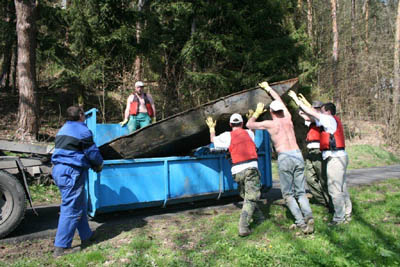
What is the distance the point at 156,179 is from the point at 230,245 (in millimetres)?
1786

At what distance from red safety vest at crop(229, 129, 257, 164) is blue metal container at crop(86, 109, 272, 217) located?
119cm

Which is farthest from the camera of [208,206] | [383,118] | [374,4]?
[374,4]

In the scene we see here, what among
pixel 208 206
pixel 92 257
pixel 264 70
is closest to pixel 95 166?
pixel 92 257

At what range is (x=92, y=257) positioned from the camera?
11.8ft

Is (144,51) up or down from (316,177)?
up

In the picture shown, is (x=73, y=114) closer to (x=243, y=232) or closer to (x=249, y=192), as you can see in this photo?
(x=249, y=192)

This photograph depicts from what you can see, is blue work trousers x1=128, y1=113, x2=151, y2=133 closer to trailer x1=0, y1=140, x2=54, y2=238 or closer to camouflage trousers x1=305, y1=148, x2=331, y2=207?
trailer x1=0, y1=140, x2=54, y2=238

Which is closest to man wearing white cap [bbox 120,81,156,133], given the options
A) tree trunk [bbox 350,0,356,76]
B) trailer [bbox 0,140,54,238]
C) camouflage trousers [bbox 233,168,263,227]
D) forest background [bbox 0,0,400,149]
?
trailer [bbox 0,140,54,238]

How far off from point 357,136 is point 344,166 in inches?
666

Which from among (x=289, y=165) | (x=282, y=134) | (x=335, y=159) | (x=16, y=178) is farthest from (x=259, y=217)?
(x=16, y=178)

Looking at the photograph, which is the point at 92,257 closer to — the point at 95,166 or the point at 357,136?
the point at 95,166

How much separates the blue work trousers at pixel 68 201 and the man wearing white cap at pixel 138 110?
2606 millimetres

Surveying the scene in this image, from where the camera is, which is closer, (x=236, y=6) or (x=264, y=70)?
(x=264, y=70)

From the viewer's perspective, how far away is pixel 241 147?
4434 millimetres
